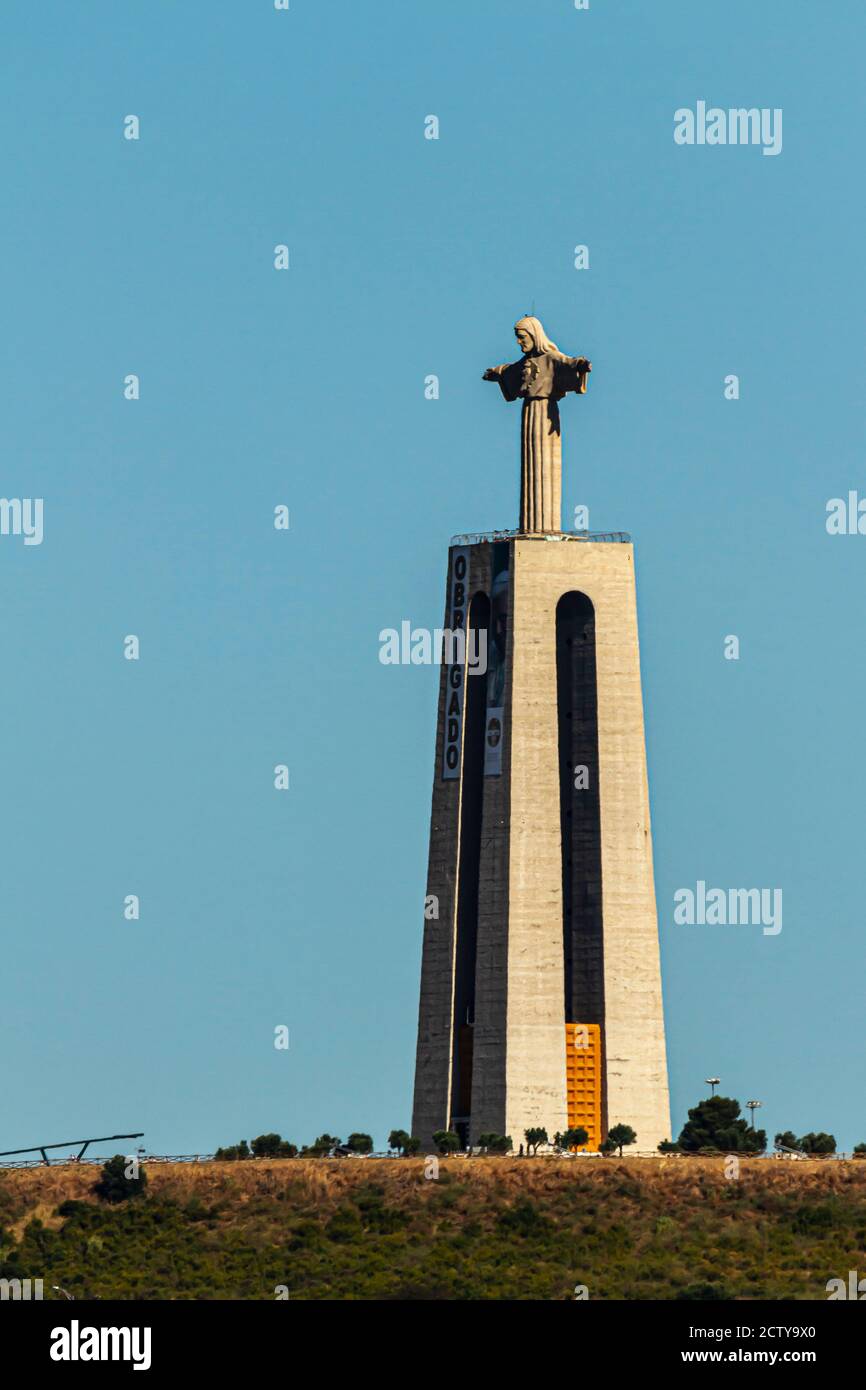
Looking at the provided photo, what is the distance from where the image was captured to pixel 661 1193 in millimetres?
140625

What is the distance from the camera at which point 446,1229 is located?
13875cm

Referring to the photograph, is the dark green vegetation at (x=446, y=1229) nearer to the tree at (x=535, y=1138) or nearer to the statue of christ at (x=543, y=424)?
the tree at (x=535, y=1138)

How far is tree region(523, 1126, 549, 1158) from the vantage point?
147m

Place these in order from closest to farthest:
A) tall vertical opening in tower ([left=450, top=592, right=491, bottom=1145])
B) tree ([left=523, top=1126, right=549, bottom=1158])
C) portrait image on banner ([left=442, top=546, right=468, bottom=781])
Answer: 1. tree ([left=523, top=1126, right=549, bottom=1158])
2. tall vertical opening in tower ([left=450, top=592, right=491, bottom=1145])
3. portrait image on banner ([left=442, top=546, right=468, bottom=781])

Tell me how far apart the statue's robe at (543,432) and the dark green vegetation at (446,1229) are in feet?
91.9

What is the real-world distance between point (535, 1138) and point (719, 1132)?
740 cm

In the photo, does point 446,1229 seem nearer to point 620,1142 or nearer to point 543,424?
point 620,1142

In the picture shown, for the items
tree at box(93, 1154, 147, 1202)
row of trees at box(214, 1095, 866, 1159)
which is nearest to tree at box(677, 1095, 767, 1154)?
row of trees at box(214, 1095, 866, 1159)

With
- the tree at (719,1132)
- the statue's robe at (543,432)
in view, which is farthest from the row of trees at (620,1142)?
the statue's robe at (543,432)

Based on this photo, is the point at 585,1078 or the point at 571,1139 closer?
the point at 571,1139

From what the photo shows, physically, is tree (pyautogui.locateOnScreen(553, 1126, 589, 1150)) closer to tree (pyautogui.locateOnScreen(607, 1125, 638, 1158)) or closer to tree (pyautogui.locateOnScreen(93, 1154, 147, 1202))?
tree (pyautogui.locateOnScreen(607, 1125, 638, 1158))

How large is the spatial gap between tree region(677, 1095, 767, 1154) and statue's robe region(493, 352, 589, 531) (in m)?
24.8

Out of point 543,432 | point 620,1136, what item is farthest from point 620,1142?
point 543,432
